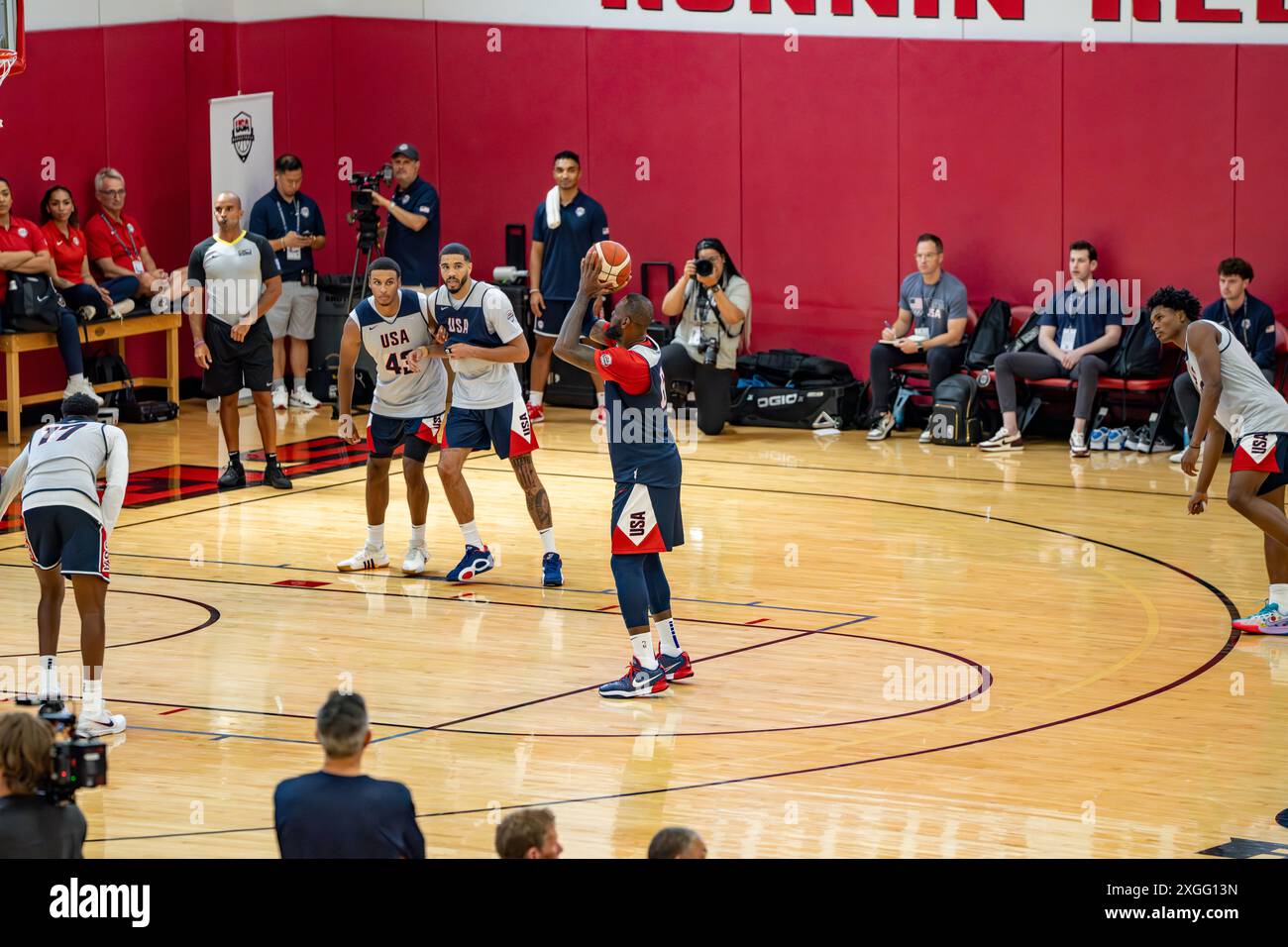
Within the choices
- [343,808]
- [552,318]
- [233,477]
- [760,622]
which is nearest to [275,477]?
[233,477]

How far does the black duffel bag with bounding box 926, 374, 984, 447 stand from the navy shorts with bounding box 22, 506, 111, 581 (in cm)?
970

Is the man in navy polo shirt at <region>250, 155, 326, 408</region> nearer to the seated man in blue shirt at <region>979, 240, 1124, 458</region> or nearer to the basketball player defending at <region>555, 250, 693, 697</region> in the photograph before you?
the seated man in blue shirt at <region>979, 240, 1124, 458</region>

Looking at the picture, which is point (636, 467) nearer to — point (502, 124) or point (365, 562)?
point (365, 562)

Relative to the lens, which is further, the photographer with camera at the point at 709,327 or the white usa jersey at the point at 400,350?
the photographer with camera at the point at 709,327

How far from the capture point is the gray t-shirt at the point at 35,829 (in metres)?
5.22

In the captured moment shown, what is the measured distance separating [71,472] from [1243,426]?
6.08 m

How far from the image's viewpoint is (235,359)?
14656 mm

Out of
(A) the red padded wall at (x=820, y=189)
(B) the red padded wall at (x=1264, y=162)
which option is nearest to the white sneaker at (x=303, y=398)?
(A) the red padded wall at (x=820, y=189)

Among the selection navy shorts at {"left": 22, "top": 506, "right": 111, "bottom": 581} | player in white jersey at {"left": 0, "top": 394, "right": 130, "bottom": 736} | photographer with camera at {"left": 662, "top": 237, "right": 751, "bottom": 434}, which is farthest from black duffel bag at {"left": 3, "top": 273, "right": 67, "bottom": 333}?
navy shorts at {"left": 22, "top": 506, "right": 111, "bottom": 581}

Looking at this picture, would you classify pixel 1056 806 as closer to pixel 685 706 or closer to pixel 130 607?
pixel 685 706

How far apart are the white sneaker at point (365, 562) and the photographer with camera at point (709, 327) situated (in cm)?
532

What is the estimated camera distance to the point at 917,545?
12.8 meters

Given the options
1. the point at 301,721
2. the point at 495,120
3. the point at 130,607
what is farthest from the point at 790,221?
the point at 301,721

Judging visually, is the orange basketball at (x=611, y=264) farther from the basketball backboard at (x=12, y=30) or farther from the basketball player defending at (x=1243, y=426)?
the basketball backboard at (x=12, y=30)
